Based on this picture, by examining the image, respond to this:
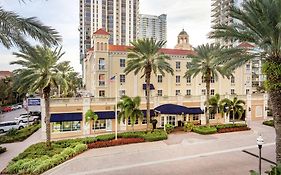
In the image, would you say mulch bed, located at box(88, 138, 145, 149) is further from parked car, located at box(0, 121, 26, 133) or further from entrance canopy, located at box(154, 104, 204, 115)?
parked car, located at box(0, 121, 26, 133)

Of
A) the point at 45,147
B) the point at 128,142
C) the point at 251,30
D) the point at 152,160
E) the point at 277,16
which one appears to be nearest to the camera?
the point at 277,16

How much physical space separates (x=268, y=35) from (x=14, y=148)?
84.3ft

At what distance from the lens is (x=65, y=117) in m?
29.2

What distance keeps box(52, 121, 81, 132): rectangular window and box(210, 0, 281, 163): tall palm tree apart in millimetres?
22035

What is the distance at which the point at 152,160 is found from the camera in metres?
19.1

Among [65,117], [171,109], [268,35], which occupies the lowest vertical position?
[65,117]

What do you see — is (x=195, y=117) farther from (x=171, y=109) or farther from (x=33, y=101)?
(x=33, y=101)

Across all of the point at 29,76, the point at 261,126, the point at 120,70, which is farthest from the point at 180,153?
the point at 120,70

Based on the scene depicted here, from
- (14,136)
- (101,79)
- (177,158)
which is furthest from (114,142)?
(101,79)

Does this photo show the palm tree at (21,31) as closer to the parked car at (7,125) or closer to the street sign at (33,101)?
the street sign at (33,101)

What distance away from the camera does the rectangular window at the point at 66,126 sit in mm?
29562

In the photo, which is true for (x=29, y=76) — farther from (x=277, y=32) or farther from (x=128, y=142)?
(x=277, y=32)

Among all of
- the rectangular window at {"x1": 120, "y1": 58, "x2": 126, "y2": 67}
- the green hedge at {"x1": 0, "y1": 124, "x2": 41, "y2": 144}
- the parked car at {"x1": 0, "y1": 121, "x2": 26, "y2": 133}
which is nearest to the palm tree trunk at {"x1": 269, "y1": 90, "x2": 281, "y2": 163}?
the green hedge at {"x1": 0, "y1": 124, "x2": 41, "y2": 144}

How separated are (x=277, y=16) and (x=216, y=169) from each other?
33.6 ft
